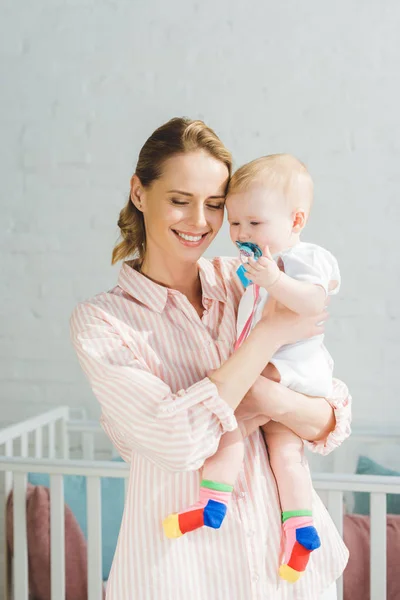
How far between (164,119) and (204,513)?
74.5 inches

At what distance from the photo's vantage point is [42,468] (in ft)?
6.46

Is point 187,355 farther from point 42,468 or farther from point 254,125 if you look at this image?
point 254,125

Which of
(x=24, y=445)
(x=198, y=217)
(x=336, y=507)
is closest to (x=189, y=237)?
(x=198, y=217)

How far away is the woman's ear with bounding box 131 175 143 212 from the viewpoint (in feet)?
4.33

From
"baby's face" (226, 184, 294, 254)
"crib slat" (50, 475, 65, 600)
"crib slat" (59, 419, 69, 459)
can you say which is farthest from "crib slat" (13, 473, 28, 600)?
"baby's face" (226, 184, 294, 254)

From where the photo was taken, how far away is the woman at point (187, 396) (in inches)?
42.9

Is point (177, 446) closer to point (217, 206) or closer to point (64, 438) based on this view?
point (217, 206)

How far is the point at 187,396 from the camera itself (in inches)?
42.7

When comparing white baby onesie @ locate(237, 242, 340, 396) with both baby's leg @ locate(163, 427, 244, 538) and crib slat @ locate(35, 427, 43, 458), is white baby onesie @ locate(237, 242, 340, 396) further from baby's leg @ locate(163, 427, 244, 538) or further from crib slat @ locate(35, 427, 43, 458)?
crib slat @ locate(35, 427, 43, 458)

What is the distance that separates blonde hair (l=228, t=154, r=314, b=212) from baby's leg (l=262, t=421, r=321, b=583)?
0.40m

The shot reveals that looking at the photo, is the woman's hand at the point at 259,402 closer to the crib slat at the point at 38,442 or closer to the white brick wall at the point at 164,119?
the white brick wall at the point at 164,119

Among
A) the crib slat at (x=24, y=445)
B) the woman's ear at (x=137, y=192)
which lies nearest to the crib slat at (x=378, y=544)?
the woman's ear at (x=137, y=192)

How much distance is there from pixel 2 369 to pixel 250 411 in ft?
6.13

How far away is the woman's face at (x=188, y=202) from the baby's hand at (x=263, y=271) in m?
0.13
